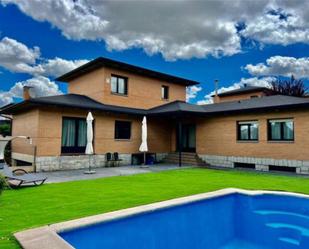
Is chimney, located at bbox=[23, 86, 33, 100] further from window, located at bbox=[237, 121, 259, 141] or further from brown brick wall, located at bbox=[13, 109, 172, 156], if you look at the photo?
window, located at bbox=[237, 121, 259, 141]

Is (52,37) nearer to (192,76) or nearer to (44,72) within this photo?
(44,72)

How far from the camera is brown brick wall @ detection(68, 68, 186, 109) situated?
62.7ft

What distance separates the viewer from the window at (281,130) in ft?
49.6

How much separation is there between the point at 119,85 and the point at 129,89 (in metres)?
0.88

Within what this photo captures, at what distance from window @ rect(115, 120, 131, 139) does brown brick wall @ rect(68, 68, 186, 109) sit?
5.95ft

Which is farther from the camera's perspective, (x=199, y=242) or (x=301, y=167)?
(x=301, y=167)

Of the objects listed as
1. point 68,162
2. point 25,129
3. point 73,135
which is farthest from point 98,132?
point 25,129

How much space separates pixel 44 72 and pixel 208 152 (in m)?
19.3

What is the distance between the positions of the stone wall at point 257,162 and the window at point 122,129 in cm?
599

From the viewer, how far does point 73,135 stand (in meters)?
16.3

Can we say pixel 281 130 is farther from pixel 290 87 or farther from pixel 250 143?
pixel 290 87

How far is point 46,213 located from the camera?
5883 millimetres

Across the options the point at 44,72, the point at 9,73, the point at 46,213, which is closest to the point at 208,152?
the point at 46,213

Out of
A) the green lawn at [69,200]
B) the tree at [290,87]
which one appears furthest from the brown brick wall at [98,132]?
the tree at [290,87]
